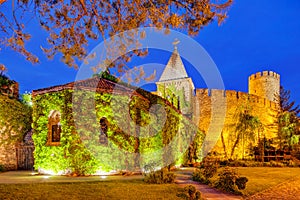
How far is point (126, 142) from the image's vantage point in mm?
12758

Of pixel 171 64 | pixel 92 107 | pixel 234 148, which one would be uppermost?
pixel 171 64

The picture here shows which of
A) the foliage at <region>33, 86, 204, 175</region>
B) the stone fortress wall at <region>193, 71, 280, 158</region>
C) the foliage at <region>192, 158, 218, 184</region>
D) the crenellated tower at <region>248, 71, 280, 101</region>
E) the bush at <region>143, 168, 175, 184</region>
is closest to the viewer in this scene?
the bush at <region>143, 168, 175, 184</region>

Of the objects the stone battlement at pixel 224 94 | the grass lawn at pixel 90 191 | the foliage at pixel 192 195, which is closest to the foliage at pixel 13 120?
the grass lawn at pixel 90 191

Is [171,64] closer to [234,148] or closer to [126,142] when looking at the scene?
[234,148]

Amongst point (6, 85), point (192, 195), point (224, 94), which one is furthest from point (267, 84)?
point (192, 195)

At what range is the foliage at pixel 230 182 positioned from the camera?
8.32m

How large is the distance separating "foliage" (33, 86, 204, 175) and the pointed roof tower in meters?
12.3

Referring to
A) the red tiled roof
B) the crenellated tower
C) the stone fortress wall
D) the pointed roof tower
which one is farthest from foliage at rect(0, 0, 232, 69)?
the crenellated tower

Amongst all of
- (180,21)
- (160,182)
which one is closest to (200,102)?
(160,182)

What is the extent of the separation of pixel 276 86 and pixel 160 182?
77.4 ft

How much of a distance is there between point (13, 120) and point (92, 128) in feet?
17.2

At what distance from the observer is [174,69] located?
86.5 feet

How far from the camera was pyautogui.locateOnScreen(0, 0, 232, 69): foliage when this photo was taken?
702 centimetres

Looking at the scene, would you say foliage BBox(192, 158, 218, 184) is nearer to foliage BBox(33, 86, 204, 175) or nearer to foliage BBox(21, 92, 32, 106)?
foliage BBox(33, 86, 204, 175)
